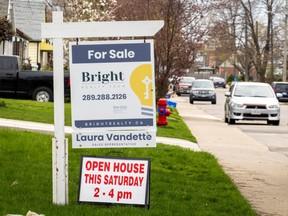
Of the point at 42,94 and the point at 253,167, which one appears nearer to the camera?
the point at 253,167

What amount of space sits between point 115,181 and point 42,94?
21.6 meters

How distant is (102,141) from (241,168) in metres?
5.70

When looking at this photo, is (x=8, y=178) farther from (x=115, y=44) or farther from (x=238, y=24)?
(x=238, y=24)

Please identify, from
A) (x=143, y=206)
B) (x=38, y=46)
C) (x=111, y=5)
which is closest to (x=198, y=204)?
(x=143, y=206)

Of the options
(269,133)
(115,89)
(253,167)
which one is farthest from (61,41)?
(269,133)

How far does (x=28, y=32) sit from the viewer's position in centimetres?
5869

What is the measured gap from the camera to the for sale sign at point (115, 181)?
9547 millimetres

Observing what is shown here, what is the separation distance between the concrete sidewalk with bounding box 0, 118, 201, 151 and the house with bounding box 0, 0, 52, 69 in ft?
90.2

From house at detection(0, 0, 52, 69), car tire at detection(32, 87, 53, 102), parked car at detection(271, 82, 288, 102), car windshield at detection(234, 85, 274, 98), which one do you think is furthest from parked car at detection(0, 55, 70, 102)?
parked car at detection(271, 82, 288, 102)

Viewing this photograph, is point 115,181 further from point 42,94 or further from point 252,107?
point 42,94

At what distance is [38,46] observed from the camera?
61156 millimetres

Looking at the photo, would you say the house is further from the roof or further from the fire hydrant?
the fire hydrant

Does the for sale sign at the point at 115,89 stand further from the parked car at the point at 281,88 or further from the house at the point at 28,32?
the parked car at the point at 281,88

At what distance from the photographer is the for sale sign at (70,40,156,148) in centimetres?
964
